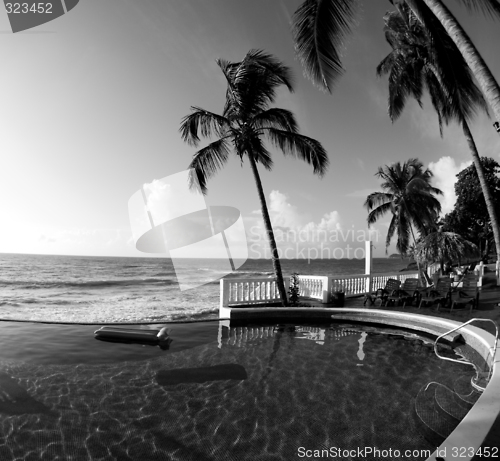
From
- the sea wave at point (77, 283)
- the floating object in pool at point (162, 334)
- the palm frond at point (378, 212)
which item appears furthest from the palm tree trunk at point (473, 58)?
the sea wave at point (77, 283)

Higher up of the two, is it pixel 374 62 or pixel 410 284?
pixel 374 62

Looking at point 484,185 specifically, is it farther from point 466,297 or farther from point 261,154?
point 261,154

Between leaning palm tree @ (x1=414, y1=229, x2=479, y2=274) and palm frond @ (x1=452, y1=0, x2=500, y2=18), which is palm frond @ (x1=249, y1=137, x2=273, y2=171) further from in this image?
leaning palm tree @ (x1=414, y1=229, x2=479, y2=274)

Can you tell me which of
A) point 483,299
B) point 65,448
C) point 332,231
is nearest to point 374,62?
point 332,231

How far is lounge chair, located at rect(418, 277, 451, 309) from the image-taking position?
10367 mm

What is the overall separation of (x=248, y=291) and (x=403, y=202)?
11.9 m

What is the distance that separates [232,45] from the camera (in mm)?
13039

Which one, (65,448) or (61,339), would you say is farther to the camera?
(61,339)

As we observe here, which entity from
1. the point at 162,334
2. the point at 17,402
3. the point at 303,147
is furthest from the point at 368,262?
the point at 17,402

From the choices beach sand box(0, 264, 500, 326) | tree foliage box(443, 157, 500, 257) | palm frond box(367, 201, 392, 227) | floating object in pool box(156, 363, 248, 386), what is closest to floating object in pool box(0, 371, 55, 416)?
floating object in pool box(156, 363, 248, 386)

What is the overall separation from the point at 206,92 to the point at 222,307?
30.6 feet

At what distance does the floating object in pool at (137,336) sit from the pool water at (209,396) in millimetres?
243

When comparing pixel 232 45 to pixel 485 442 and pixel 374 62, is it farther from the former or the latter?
pixel 485 442

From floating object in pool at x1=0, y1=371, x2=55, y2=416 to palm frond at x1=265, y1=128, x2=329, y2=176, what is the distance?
9634mm
